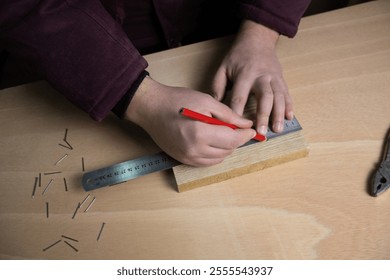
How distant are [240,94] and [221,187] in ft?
0.75

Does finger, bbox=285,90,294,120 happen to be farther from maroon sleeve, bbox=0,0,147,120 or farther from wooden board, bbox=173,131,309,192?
maroon sleeve, bbox=0,0,147,120

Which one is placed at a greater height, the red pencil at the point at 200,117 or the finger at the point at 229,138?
the red pencil at the point at 200,117

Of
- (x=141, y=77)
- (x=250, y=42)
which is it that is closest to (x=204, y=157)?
(x=141, y=77)

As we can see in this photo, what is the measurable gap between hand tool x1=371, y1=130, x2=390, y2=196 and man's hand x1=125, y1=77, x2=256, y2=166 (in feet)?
0.85

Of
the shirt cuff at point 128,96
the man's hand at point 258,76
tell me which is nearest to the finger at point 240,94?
the man's hand at point 258,76

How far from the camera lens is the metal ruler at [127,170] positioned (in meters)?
0.73

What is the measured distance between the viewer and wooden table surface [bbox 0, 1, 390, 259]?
641mm

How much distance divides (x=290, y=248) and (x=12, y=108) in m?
0.77

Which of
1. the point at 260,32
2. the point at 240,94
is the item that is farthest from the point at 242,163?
the point at 260,32

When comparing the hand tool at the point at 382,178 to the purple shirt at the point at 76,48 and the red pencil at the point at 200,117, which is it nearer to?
the red pencil at the point at 200,117

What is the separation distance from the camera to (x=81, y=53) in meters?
0.72

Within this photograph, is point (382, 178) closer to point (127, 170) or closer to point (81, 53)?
point (127, 170)

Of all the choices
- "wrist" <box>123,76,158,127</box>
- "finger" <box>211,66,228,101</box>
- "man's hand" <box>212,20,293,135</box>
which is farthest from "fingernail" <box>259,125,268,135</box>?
"wrist" <box>123,76,158,127</box>

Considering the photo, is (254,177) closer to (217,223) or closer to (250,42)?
(217,223)
